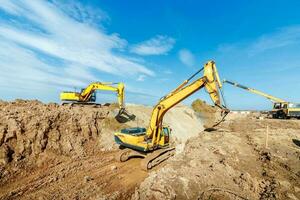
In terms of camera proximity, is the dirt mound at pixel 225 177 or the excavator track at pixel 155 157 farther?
the excavator track at pixel 155 157

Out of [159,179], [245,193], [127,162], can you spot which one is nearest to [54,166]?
[127,162]

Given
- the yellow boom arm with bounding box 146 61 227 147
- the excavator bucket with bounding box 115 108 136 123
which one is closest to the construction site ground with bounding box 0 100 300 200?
the yellow boom arm with bounding box 146 61 227 147

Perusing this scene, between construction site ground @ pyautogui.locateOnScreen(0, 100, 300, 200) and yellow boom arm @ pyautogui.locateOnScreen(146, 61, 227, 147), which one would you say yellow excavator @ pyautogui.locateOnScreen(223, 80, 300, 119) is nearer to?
construction site ground @ pyautogui.locateOnScreen(0, 100, 300, 200)

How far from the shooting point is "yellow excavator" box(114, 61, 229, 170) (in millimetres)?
11016

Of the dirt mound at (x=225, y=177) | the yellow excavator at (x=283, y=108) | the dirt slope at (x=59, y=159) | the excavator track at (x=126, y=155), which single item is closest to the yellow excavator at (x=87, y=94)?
the dirt slope at (x=59, y=159)

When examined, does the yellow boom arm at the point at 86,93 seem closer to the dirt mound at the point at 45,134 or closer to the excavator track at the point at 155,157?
the dirt mound at the point at 45,134

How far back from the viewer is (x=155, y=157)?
37.2ft

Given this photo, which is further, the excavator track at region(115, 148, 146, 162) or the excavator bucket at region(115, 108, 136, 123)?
the excavator bucket at region(115, 108, 136, 123)

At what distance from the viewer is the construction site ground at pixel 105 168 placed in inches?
291

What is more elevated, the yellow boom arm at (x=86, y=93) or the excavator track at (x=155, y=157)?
the yellow boom arm at (x=86, y=93)

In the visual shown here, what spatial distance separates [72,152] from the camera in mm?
12648

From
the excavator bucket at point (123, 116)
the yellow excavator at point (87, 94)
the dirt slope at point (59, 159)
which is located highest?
the yellow excavator at point (87, 94)

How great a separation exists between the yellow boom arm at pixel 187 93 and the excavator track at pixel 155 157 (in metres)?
0.56

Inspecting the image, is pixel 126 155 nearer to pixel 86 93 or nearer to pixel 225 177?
pixel 225 177
